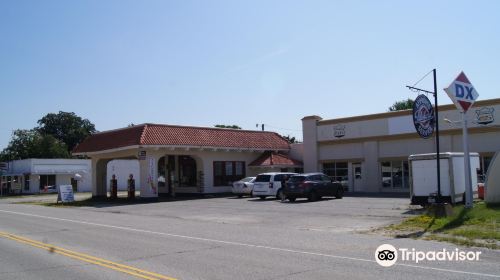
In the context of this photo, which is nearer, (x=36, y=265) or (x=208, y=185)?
(x=36, y=265)

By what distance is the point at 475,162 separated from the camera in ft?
78.2

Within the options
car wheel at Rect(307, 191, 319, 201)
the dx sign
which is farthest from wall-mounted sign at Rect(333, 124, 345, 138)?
the dx sign

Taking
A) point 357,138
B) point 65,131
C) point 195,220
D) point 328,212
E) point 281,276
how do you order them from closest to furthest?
point 281,276
point 195,220
point 328,212
point 357,138
point 65,131

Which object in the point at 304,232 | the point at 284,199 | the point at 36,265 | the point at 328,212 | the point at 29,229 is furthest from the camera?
the point at 284,199

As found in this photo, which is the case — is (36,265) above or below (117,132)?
below

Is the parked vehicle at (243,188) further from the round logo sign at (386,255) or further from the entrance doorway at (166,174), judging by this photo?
the round logo sign at (386,255)

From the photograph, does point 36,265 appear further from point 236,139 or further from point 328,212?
point 236,139

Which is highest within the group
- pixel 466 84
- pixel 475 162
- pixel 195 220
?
pixel 466 84

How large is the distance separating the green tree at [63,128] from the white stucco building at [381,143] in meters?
81.4

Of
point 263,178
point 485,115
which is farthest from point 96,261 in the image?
point 485,115

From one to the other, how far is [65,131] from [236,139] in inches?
3163

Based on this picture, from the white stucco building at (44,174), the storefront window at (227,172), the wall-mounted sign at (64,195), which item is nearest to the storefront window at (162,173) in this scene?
the storefront window at (227,172)

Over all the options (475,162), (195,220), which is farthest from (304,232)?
(475,162)

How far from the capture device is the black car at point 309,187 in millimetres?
29062
